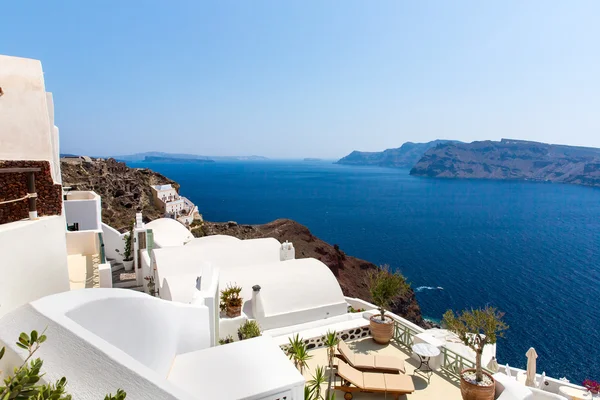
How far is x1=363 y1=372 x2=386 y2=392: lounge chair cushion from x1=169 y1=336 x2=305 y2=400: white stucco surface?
115 inches

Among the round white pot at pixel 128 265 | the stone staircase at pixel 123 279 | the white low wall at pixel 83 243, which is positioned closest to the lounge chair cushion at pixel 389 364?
the white low wall at pixel 83 243

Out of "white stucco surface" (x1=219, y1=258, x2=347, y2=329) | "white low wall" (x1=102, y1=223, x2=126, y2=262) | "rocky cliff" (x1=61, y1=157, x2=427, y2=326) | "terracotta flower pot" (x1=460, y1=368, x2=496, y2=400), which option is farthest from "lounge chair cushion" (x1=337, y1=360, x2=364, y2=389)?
"rocky cliff" (x1=61, y1=157, x2=427, y2=326)

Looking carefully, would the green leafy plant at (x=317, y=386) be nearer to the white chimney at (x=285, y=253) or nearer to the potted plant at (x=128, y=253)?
the white chimney at (x=285, y=253)

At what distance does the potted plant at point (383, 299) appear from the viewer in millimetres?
13211

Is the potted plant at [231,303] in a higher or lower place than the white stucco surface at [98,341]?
lower

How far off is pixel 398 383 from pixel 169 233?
2245 cm

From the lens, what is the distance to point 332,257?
181ft

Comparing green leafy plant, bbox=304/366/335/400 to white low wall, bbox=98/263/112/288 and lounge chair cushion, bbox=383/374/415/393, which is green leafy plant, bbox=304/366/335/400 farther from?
white low wall, bbox=98/263/112/288

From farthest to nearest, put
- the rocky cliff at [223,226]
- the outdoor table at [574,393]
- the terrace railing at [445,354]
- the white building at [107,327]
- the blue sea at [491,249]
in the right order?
1. the rocky cliff at [223,226]
2. the blue sea at [491,249]
3. the outdoor table at [574,393]
4. the terrace railing at [445,354]
5. the white building at [107,327]

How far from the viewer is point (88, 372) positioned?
468 cm

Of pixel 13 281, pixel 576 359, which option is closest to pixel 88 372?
pixel 13 281

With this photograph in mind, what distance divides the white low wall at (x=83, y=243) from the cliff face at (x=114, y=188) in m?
40.0

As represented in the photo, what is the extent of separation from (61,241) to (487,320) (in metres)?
12.2

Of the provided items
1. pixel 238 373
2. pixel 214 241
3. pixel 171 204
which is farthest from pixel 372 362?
pixel 171 204
